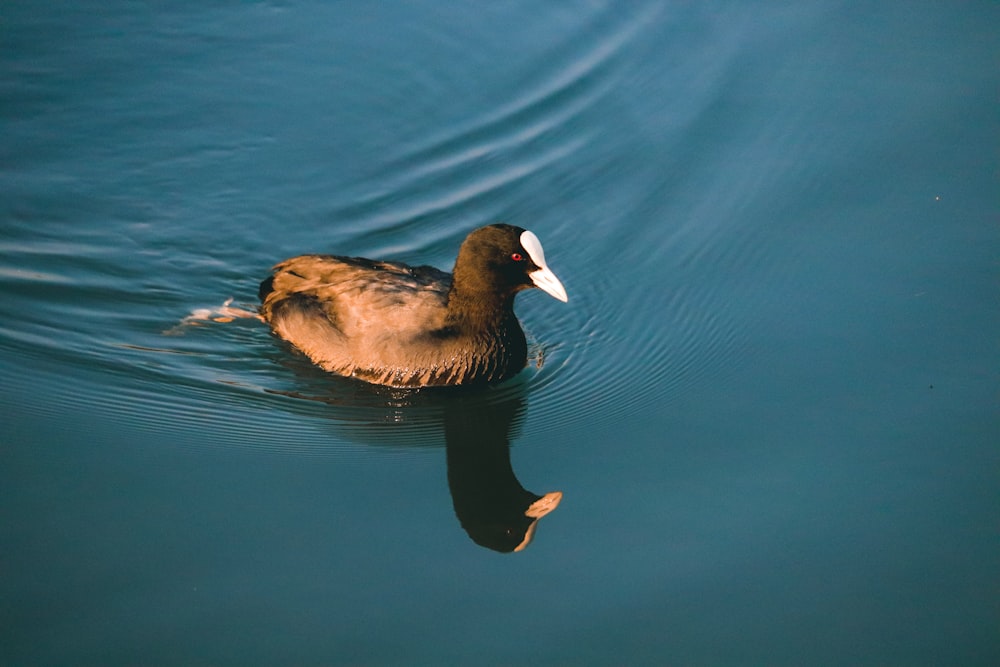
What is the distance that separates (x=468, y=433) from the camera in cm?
621

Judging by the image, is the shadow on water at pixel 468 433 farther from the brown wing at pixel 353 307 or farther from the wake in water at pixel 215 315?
the wake in water at pixel 215 315

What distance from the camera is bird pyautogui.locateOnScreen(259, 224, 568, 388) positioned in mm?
6418

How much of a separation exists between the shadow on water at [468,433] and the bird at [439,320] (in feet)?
0.32

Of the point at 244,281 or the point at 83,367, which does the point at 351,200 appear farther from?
the point at 83,367

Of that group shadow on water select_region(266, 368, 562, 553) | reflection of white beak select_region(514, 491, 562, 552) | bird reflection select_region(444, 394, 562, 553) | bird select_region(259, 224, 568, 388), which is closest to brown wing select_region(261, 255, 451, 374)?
bird select_region(259, 224, 568, 388)

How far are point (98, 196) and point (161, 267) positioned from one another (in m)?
1.00

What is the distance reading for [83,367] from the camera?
6.50 m

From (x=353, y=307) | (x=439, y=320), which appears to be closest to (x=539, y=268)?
(x=439, y=320)

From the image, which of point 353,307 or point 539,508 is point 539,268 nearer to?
point 353,307

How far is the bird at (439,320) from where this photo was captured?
6.42m

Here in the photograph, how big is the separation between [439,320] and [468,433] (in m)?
0.69

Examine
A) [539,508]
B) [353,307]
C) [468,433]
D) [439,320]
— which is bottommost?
[539,508]

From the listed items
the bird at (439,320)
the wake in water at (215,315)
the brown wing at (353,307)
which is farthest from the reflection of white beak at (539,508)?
the wake in water at (215,315)

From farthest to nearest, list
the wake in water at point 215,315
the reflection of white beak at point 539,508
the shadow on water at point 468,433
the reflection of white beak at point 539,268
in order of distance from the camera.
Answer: the wake in water at point 215,315, the reflection of white beak at point 539,268, the shadow on water at point 468,433, the reflection of white beak at point 539,508
